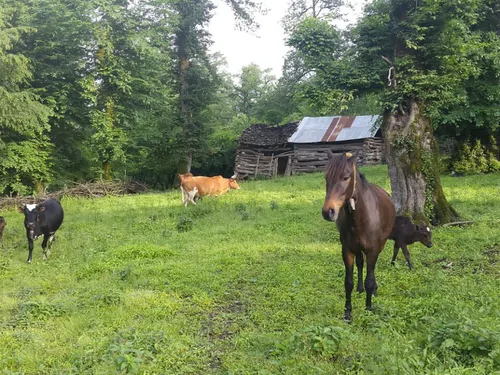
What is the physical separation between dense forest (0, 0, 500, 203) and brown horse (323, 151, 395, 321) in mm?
5598

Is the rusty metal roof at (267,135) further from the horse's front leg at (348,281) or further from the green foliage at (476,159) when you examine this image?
the horse's front leg at (348,281)

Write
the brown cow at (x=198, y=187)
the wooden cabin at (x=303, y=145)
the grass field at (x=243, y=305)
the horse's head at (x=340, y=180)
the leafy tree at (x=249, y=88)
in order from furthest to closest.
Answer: the leafy tree at (x=249, y=88) → the wooden cabin at (x=303, y=145) → the brown cow at (x=198, y=187) → the horse's head at (x=340, y=180) → the grass field at (x=243, y=305)

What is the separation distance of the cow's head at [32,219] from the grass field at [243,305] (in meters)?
0.61

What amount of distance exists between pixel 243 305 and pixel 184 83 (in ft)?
78.5

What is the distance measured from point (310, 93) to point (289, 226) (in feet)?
11.9

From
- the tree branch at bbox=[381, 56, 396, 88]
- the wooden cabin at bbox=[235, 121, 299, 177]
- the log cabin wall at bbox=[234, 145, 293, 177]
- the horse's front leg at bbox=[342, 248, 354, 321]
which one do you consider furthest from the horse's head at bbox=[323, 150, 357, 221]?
the log cabin wall at bbox=[234, 145, 293, 177]

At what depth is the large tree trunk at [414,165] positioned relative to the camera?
10.8 metres

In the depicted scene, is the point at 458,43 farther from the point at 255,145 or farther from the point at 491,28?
the point at 255,145

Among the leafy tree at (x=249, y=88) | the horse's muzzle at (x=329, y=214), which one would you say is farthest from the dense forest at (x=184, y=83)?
the leafy tree at (x=249, y=88)

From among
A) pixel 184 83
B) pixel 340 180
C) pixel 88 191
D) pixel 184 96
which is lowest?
pixel 88 191

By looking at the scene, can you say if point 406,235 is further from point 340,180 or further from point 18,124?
point 18,124

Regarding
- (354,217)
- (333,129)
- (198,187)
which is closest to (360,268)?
(354,217)

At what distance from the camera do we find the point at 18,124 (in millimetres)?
18953

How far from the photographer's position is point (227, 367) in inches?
176
